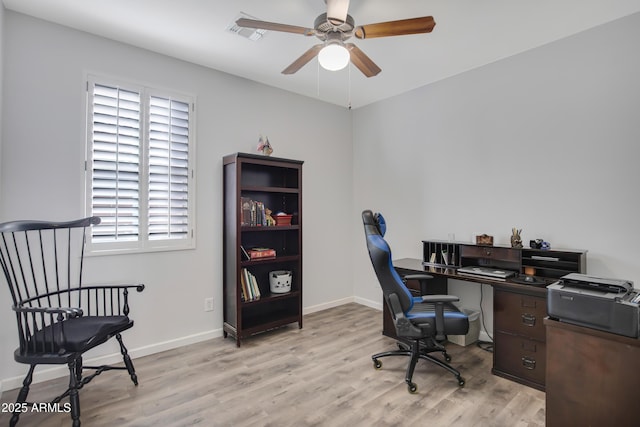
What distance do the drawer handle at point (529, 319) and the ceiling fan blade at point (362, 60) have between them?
215 centimetres

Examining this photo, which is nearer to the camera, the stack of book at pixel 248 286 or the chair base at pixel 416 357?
the chair base at pixel 416 357

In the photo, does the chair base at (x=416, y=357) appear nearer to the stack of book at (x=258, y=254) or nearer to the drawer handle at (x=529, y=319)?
the drawer handle at (x=529, y=319)

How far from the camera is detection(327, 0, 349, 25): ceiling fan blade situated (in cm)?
174

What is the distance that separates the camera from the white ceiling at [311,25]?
2.24m

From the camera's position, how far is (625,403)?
135 cm

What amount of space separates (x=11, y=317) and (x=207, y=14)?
2631 mm

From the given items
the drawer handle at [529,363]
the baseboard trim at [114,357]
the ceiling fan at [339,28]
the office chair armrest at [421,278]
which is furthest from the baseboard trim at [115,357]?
the ceiling fan at [339,28]

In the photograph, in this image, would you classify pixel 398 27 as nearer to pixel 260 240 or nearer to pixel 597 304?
pixel 597 304

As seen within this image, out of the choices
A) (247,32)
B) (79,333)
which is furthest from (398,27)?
(79,333)

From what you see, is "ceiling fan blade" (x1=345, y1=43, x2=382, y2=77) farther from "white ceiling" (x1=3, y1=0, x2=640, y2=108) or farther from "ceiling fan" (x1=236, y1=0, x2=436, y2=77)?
"white ceiling" (x1=3, y1=0, x2=640, y2=108)

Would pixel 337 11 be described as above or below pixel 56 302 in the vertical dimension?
above

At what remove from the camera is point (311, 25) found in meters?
2.48

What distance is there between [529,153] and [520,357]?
5.67 feet

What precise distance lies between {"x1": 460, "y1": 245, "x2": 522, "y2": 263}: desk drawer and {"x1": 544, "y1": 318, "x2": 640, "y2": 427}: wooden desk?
1.24 meters
